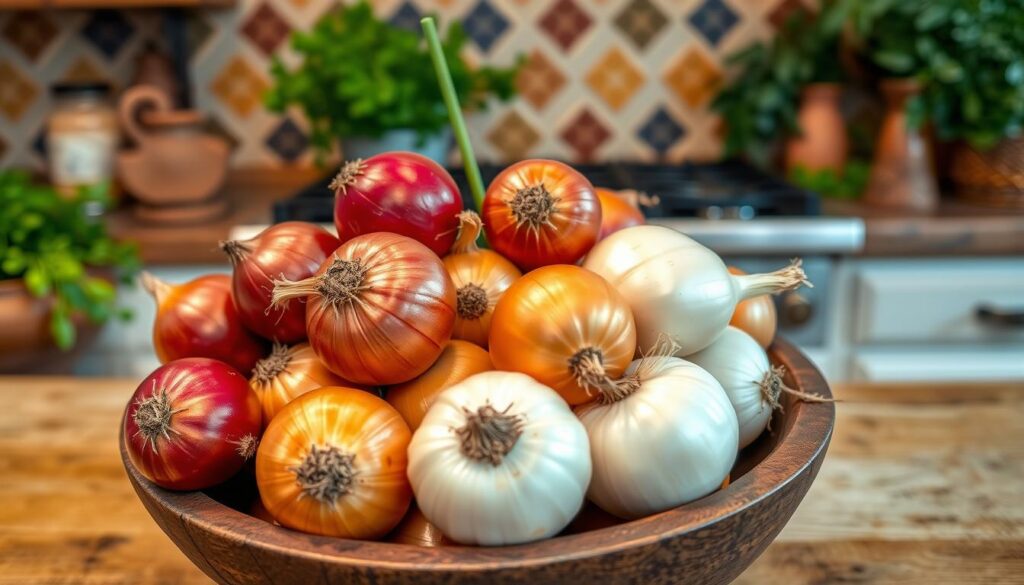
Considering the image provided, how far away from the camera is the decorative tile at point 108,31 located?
189cm

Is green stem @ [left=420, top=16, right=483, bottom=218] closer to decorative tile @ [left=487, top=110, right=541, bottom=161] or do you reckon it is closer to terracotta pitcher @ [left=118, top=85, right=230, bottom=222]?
terracotta pitcher @ [left=118, top=85, right=230, bottom=222]

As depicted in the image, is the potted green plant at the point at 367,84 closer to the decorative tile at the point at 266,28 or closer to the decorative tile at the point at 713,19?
the decorative tile at the point at 266,28

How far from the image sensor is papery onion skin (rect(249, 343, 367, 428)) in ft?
1.70

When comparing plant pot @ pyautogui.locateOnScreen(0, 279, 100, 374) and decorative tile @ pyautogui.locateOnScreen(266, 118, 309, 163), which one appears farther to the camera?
decorative tile @ pyautogui.locateOnScreen(266, 118, 309, 163)

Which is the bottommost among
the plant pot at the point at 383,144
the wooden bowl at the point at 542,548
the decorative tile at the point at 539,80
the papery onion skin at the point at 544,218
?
the plant pot at the point at 383,144

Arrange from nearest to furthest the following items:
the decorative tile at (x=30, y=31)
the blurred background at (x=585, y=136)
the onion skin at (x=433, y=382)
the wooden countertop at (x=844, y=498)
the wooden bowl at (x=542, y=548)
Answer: the wooden bowl at (x=542, y=548) → the onion skin at (x=433, y=382) → the wooden countertop at (x=844, y=498) → the blurred background at (x=585, y=136) → the decorative tile at (x=30, y=31)

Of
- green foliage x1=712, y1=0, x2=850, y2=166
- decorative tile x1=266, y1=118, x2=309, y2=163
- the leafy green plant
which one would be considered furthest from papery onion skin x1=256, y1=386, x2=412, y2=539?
decorative tile x1=266, y1=118, x2=309, y2=163

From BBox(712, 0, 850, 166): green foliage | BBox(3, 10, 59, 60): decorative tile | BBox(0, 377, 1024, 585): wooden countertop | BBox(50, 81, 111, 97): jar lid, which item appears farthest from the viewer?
BBox(3, 10, 59, 60): decorative tile

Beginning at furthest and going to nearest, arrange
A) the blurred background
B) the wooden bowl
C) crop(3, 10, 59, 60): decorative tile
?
crop(3, 10, 59, 60): decorative tile → the blurred background → the wooden bowl

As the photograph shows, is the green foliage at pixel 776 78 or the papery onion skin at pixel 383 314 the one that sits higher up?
the papery onion skin at pixel 383 314

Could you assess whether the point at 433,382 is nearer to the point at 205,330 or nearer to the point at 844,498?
the point at 205,330

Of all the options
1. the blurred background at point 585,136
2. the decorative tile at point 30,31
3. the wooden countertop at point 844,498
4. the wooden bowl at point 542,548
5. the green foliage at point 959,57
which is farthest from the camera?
the decorative tile at point 30,31

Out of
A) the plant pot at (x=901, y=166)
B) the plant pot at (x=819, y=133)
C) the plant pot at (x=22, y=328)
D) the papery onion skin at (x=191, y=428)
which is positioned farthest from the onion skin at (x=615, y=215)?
the plant pot at (x=819, y=133)

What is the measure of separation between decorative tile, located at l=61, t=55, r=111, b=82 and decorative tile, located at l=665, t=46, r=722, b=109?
1.25 metres
